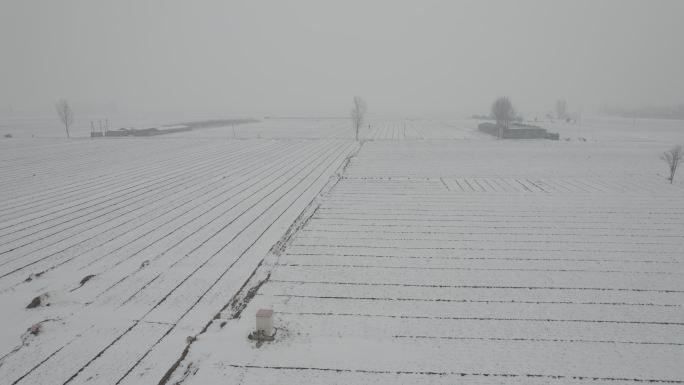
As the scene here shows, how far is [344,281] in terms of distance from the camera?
1297 centimetres

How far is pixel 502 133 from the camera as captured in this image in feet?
203

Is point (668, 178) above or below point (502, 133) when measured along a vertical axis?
below

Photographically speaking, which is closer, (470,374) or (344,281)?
(470,374)

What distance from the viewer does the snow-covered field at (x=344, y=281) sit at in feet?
29.5

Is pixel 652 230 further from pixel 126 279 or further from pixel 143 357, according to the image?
pixel 126 279

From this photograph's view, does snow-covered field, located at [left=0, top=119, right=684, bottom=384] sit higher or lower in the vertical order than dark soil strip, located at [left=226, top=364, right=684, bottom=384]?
higher

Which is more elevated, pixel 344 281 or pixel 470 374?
pixel 344 281

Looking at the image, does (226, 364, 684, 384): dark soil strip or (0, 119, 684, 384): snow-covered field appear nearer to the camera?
(226, 364, 684, 384): dark soil strip

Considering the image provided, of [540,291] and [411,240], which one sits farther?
[411,240]

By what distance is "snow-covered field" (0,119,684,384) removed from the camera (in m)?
9.00

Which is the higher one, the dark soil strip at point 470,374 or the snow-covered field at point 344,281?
the snow-covered field at point 344,281

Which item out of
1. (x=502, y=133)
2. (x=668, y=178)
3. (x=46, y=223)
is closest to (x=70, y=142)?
(x=46, y=223)

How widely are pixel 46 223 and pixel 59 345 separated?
12.2 m

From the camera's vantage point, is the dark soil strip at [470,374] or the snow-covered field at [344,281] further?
the snow-covered field at [344,281]
